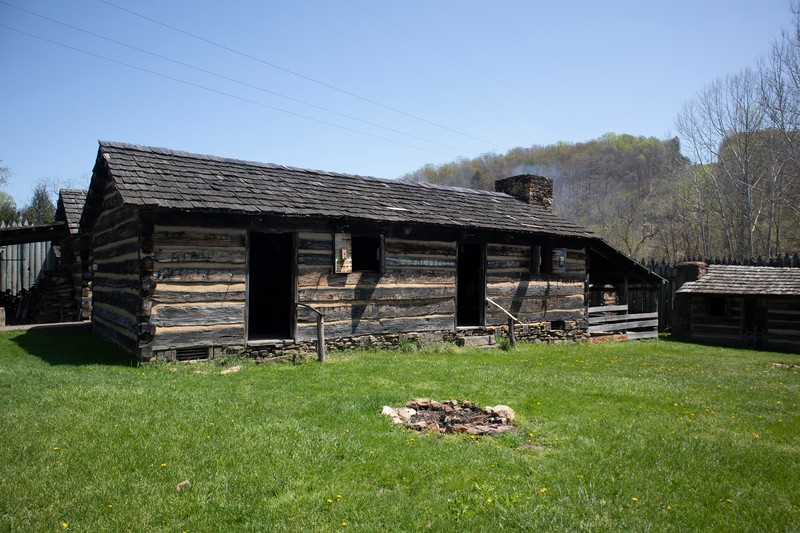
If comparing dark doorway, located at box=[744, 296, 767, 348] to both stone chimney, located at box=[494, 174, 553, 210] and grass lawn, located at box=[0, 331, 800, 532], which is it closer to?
A: stone chimney, located at box=[494, 174, 553, 210]

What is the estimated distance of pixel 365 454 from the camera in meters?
5.30

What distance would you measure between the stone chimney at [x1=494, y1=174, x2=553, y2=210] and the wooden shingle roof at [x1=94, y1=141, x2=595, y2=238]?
229 centimetres

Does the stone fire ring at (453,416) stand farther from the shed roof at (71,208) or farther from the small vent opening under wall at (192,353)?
the shed roof at (71,208)

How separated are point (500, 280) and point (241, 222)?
7.19 m

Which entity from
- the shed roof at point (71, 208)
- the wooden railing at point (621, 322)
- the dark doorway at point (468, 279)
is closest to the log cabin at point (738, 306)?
the wooden railing at point (621, 322)

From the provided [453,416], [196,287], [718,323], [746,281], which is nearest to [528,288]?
[718,323]

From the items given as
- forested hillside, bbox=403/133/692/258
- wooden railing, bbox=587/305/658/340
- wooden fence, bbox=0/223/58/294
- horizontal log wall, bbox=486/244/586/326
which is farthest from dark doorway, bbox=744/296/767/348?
wooden fence, bbox=0/223/58/294

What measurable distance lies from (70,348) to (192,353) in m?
3.11

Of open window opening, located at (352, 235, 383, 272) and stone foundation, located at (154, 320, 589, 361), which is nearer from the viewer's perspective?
stone foundation, located at (154, 320, 589, 361)

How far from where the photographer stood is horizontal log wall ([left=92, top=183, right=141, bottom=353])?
10055 millimetres

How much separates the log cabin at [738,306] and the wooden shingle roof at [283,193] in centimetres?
501

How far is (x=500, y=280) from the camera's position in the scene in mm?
14406

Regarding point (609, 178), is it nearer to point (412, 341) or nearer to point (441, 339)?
point (441, 339)

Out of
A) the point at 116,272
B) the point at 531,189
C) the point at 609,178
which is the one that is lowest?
the point at 116,272
